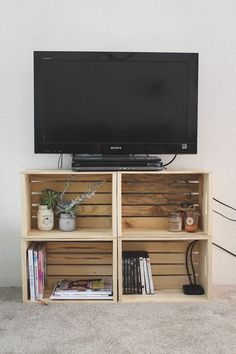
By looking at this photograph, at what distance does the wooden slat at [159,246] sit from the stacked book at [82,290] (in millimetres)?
249

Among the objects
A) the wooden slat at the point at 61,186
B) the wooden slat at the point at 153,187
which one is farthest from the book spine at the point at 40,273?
the wooden slat at the point at 153,187

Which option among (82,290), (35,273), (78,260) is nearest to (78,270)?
(78,260)

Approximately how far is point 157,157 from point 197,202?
0.38 meters

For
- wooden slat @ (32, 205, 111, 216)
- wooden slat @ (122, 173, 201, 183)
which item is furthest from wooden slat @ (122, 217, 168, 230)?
wooden slat @ (122, 173, 201, 183)

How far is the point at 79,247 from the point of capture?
2.53 m

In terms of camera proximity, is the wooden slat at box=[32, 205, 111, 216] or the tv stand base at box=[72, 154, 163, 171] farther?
the wooden slat at box=[32, 205, 111, 216]

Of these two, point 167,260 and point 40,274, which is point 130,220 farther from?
point 40,274

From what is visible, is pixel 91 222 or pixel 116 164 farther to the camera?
pixel 91 222

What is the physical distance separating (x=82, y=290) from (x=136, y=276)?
1.01 feet

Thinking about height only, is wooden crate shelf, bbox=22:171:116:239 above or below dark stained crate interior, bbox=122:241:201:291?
above

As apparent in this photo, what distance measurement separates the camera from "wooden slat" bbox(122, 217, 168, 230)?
2502 millimetres

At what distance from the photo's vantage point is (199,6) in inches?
97.4

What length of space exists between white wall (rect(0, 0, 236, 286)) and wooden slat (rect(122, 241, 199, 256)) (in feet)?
1.22

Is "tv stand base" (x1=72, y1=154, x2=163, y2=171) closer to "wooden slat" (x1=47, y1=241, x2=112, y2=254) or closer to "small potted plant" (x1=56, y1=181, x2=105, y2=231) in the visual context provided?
"small potted plant" (x1=56, y1=181, x2=105, y2=231)
